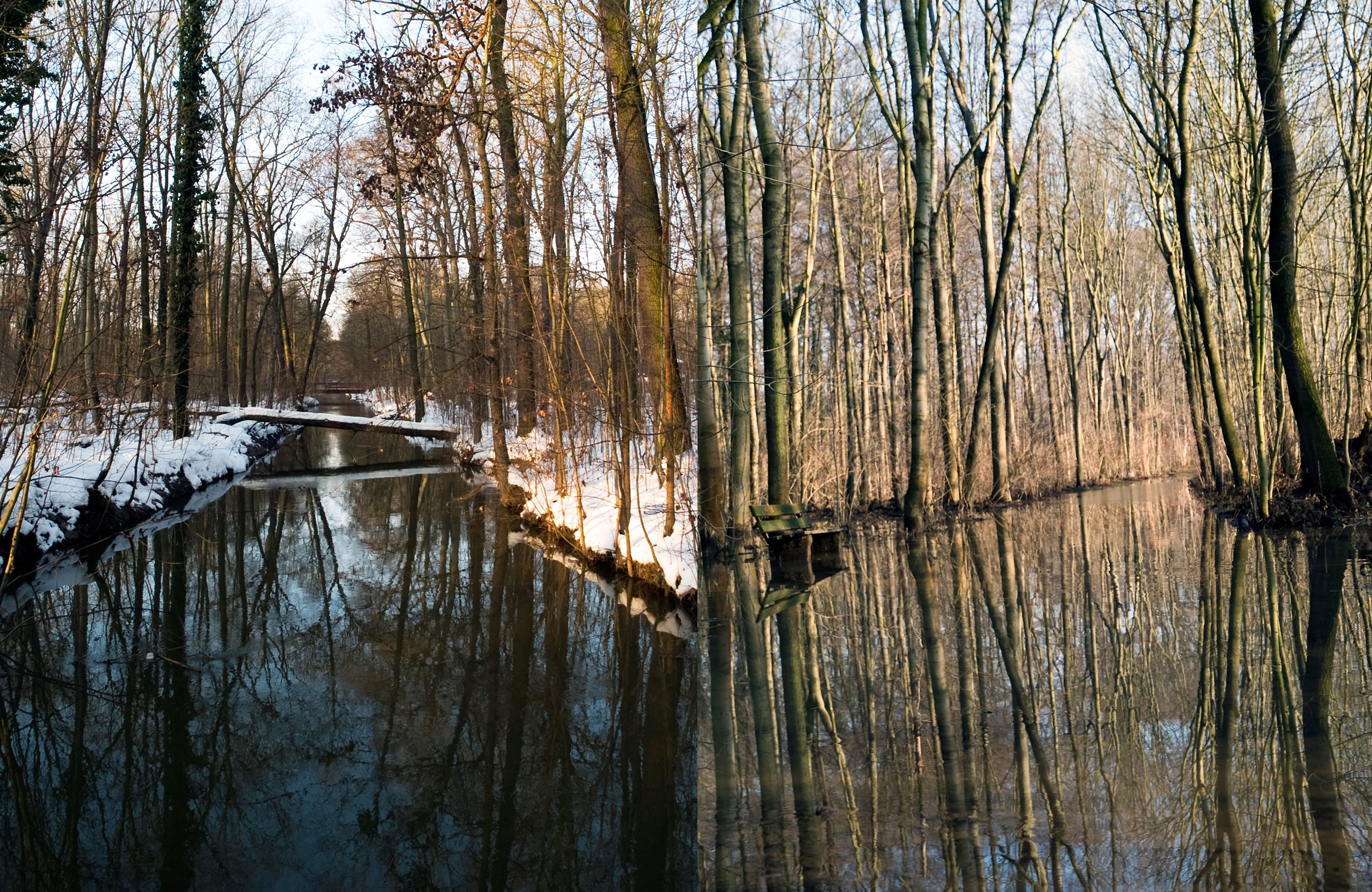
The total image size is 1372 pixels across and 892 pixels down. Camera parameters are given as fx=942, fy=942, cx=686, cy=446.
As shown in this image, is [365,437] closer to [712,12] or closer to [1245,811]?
[712,12]

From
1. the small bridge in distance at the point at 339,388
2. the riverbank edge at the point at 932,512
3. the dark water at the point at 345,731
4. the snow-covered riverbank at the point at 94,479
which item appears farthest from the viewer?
the small bridge in distance at the point at 339,388

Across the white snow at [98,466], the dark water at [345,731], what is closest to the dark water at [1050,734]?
the dark water at [345,731]

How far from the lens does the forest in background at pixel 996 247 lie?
962 cm

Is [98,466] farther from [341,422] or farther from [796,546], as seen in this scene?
[341,422]

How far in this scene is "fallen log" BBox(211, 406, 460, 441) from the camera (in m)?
22.4

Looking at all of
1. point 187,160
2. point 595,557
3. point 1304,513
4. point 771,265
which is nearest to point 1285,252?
point 1304,513

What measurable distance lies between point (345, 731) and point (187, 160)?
16.6m

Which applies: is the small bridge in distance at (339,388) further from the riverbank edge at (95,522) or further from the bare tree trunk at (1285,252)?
the bare tree trunk at (1285,252)

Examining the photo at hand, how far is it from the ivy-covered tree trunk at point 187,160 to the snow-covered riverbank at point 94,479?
1.43 metres

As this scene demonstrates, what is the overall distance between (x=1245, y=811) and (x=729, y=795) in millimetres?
1687

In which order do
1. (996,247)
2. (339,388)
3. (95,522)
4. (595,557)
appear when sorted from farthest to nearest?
(339,388), (996,247), (95,522), (595,557)

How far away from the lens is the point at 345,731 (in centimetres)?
458

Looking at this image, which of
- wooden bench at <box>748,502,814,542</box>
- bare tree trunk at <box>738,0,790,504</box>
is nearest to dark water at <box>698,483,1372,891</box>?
wooden bench at <box>748,502,814,542</box>

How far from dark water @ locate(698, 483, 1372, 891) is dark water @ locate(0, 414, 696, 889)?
42 cm
